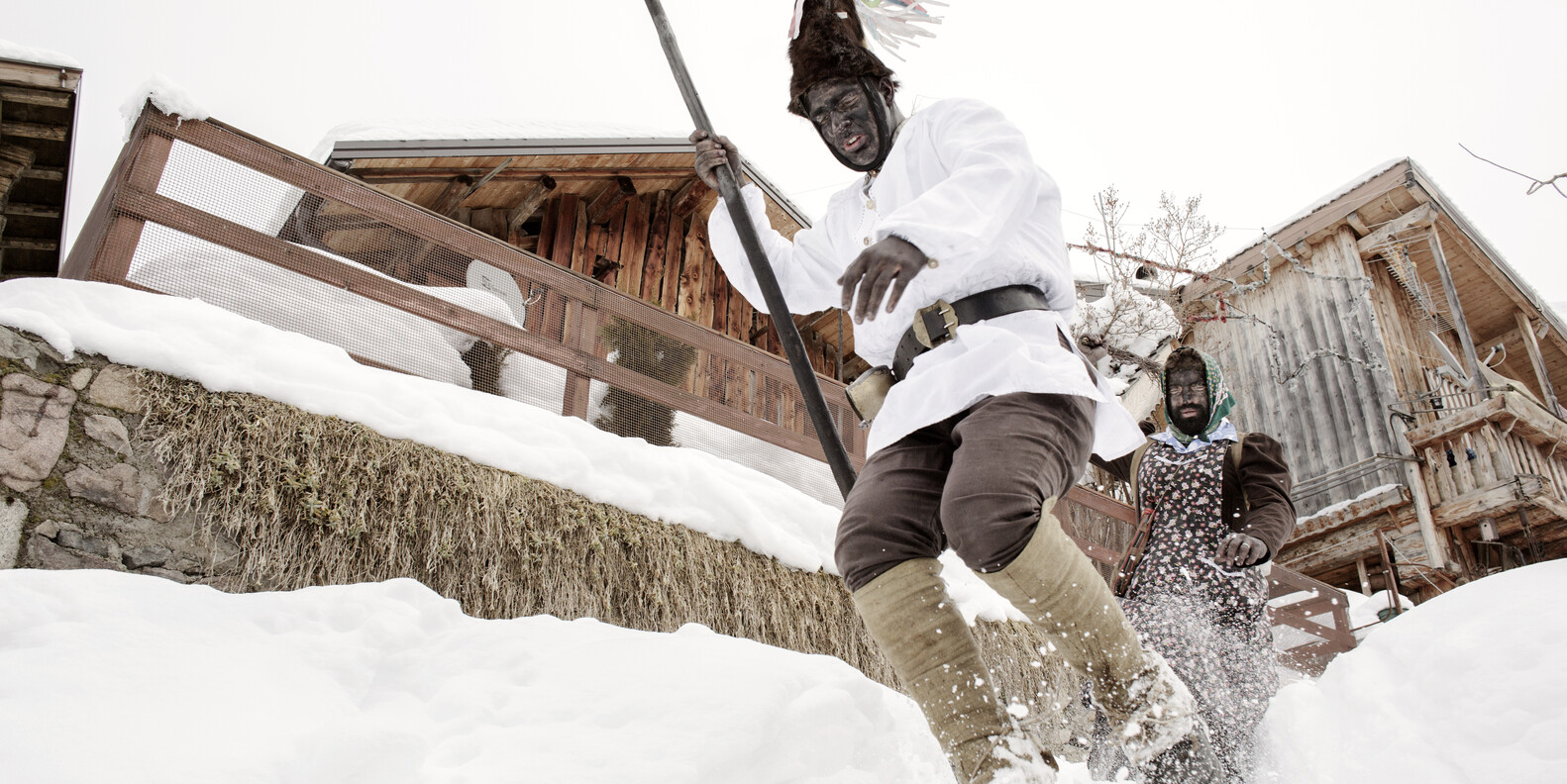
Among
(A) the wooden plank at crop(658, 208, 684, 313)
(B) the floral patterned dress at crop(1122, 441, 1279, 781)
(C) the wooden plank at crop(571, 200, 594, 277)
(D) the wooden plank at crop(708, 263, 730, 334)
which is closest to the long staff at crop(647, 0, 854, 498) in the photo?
(B) the floral patterned dress at crop(1122, 441, 1279, 781)

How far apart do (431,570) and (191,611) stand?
1.66 m

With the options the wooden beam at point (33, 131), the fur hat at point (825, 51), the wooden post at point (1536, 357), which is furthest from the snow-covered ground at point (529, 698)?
the wooden post at point (1536, 357)

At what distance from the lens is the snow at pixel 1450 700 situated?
1540 mm

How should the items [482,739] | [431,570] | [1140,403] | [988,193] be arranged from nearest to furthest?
[482,739] < [988,193] < [431,570] < [1140,403]

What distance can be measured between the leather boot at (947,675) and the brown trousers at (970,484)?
0.06m

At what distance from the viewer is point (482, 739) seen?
1.51 m

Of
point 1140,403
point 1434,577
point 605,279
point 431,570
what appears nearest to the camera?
point 431,570

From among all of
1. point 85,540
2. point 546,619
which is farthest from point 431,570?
point 546,619

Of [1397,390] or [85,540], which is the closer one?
[85,540]

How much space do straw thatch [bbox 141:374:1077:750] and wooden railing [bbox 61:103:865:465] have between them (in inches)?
31.5

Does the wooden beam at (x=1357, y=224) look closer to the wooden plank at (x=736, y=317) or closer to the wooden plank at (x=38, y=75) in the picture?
the wooden plank at (x=736, y=317)

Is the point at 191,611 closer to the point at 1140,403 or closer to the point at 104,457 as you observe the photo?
the point at 104,457

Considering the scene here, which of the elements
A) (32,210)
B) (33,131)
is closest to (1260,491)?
(33,131)

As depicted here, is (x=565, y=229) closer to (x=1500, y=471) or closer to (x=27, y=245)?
(x=27, y=245)
